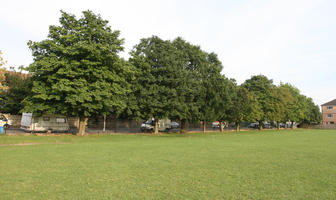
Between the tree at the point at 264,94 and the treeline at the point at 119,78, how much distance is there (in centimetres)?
1195

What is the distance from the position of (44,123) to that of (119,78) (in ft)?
36.9

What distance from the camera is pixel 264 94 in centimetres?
6084

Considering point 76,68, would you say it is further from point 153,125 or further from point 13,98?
point 13,98

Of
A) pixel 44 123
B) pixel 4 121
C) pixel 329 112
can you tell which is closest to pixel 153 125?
pixel 44 123

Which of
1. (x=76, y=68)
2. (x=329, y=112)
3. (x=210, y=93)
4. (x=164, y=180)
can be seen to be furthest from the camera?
(x=329, y=112)

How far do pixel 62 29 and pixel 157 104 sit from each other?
14.8 metres

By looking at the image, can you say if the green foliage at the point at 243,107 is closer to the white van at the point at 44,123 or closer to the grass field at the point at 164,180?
the white van at the point at 44,123

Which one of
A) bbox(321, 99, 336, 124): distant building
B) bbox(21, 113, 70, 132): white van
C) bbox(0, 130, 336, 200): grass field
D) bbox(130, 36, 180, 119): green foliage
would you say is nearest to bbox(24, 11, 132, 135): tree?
bbox(21, 113, 70, 132): white van

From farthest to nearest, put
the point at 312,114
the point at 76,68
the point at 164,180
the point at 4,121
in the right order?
the point at 312,114 → the point at 4,121 → the point at 76,68 → the point at 164,180

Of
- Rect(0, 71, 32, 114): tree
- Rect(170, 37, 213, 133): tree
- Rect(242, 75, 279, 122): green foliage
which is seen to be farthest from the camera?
Rect(242, 75, 279, 122): green foliage

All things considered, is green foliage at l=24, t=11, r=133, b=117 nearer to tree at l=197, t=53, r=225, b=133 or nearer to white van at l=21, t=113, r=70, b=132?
white van at l=21, t=113, r=70, b=132

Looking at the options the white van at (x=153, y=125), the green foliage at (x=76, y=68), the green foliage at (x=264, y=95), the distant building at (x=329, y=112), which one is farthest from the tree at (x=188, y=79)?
the distant building at (x=329, y=112)

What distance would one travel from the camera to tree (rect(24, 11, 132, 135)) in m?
24.5

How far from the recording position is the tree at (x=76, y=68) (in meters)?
24.5
